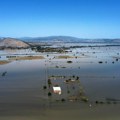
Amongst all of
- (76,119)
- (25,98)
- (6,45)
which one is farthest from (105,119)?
(6,45)

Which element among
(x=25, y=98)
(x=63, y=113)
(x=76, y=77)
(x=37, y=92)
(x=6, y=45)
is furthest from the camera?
(x=6, y=45)

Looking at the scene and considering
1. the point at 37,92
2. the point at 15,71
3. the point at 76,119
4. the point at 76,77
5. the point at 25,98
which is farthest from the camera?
the point at 15,71

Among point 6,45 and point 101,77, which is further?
point 6,45

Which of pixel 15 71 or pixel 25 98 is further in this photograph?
pixel 15 71

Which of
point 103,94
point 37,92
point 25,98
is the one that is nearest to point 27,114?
point 25,98

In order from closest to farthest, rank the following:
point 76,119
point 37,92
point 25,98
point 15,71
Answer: point 76,119
point 25,98
point 37,92
point 15,71

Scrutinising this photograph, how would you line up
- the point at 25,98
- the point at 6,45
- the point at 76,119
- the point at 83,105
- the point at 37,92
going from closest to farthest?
the point at 76,119 → the point at 83,105 → the point at 25,98 → the point at 37,92 → the point at 6,45

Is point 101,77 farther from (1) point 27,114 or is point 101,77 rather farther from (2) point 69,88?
(1) point 27,114

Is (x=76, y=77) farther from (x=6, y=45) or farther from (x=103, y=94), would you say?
(x=6, y=45)
